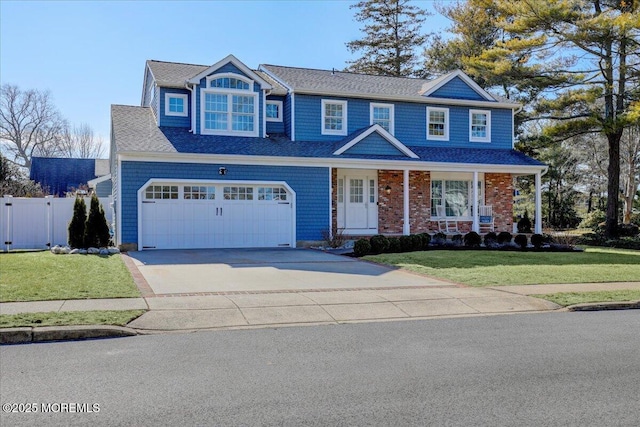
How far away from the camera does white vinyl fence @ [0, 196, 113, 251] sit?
61.2 feet

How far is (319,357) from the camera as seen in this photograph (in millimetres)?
6336

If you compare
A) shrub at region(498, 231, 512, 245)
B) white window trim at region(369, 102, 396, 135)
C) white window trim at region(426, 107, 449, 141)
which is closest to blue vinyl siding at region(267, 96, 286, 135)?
white window trim at region(369, 102, 396, 135)

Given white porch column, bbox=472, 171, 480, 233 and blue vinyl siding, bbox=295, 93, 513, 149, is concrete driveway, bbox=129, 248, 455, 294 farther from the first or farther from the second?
white porch column, bbox=472, 171, 480, 233

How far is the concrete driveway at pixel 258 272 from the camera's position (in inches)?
436

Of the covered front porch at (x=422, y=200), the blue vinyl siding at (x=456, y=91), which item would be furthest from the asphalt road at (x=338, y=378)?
the blue vinyl siding at (x=456, y=91)

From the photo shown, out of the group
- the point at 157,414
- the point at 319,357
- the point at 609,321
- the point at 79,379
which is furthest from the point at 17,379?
the point at 609,321

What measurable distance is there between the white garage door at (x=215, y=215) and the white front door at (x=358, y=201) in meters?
2.89

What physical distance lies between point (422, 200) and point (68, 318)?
1791cm

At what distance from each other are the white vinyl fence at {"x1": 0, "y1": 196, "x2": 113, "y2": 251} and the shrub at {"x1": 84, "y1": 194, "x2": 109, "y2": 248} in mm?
1855

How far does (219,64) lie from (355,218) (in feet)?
26.0

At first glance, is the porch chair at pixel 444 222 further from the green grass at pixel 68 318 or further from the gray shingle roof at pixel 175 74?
the green grass at pixel 68 318

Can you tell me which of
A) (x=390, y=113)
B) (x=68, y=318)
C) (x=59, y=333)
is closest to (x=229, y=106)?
(x=390, y=113)

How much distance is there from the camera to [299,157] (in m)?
20.2

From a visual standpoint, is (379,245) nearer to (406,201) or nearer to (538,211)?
(406,201)
